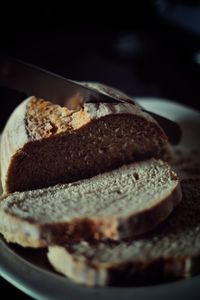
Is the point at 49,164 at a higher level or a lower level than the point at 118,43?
lower

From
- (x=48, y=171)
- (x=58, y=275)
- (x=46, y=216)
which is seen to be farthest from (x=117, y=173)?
(x=58, y=275)

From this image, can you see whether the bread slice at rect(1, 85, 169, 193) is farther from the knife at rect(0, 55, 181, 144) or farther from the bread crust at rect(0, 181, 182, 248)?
the bread crust at rect(0, 181, 182, 248)

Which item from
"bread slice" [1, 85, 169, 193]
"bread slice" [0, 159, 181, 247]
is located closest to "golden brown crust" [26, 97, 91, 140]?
"bread slice" [1, 85, 169, 193]

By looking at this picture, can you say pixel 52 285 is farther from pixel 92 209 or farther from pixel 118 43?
pixel 118 43

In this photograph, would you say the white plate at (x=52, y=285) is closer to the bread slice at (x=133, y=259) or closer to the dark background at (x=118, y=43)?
the bread slice at (x=133, y=259)

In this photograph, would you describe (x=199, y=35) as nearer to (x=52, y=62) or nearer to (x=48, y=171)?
(x=52, y=62)

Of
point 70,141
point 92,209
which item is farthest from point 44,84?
point 92,209

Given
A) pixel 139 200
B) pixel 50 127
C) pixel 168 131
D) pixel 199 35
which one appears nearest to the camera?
pixel 139 200
